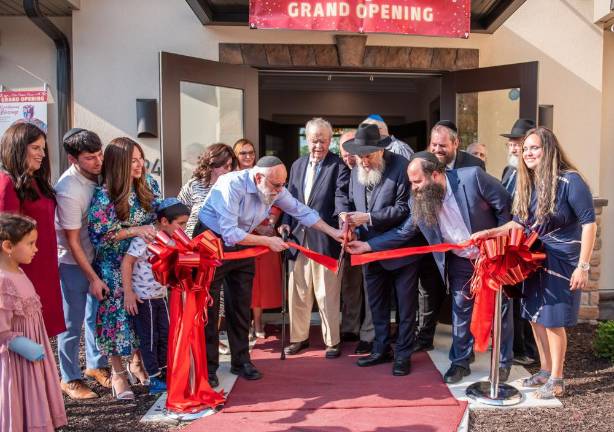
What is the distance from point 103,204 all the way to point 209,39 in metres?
2.99

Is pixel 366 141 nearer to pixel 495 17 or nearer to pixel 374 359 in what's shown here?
pixel 374 359

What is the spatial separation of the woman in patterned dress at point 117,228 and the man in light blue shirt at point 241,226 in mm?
480

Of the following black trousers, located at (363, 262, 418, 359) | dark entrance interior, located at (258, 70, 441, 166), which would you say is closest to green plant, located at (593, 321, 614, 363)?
black trousers, located at (363, 262, 418, 359)

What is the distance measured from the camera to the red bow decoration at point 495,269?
12.8 feet

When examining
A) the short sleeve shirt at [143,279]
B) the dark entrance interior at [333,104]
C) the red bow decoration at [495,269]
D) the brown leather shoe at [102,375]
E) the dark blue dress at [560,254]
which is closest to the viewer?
the red bow decoration at [495,269]

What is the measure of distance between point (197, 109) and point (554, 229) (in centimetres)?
370

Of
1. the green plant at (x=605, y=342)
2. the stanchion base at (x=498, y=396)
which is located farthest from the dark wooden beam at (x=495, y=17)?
the stanchion base at (x=498, y=396)

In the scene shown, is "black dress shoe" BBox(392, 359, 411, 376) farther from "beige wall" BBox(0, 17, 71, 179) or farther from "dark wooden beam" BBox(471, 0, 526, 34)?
"beige wall" BBox(0, 17, 71, 179)

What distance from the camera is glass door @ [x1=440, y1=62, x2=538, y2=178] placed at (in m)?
6.24

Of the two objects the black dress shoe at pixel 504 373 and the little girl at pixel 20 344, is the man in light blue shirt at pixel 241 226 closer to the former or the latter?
the little girl at pixel 20 344

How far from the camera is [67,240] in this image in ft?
13.5

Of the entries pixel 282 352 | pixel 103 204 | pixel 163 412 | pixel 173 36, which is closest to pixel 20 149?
pixel 103 204

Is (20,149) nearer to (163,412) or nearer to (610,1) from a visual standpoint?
(163,412)

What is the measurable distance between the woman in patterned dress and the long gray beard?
163 centimetres
